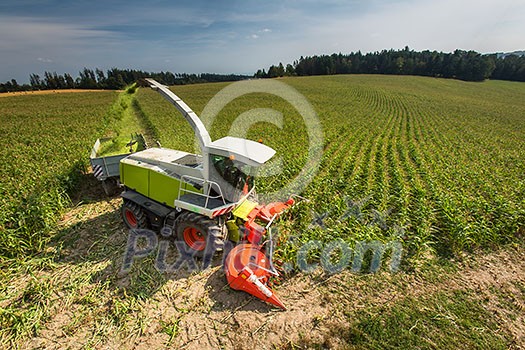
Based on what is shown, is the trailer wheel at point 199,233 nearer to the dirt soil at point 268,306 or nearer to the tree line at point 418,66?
the dirt soil at point 268,306

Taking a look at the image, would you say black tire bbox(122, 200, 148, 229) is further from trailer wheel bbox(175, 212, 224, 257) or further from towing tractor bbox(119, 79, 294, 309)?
trailer wheel bbox(175, 212, 224, 257)

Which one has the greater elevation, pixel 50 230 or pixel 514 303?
pixel 50 230

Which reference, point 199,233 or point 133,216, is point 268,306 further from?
point 133,216

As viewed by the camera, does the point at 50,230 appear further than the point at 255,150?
Yes

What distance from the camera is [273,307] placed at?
4234mm

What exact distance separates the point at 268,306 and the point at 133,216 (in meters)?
4.00

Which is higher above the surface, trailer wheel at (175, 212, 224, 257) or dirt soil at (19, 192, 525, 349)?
trailer wheel at (175, 212, 224, 257)

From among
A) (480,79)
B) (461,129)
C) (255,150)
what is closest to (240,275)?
(255,150)

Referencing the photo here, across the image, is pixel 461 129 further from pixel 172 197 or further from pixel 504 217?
pixel 172 197

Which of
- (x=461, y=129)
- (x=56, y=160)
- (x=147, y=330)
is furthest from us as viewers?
(x=461, y=129)

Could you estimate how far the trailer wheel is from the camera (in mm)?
4930

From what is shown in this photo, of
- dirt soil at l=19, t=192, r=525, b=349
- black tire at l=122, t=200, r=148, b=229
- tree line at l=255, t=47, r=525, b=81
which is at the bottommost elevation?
dirt soil at l=19, t=192, r=525, b=349

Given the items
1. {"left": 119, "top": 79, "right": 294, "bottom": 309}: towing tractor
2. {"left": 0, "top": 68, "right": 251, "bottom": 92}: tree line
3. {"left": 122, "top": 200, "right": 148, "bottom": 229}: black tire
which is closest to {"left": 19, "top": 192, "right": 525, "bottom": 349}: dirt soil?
{"left": 119, "top": 79, "right": 294, "bottom": 309}: towing tractor

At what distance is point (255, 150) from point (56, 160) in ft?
28.1
